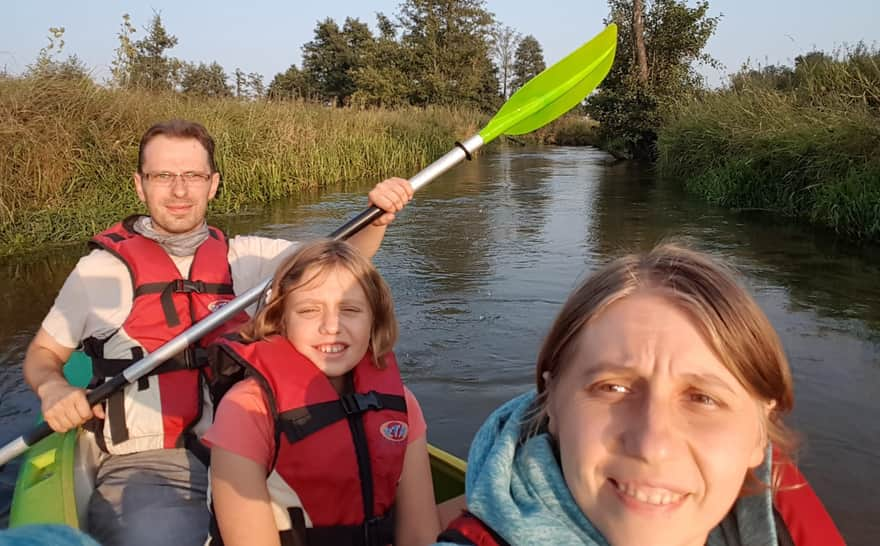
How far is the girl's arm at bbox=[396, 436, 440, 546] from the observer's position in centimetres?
153

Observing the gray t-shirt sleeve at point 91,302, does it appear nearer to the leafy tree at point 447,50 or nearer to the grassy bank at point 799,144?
the grassy bank at point 799,144

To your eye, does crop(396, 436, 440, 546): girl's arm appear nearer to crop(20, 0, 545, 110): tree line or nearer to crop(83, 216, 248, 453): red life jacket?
crop(83, 216, 248, 453): red life jacket

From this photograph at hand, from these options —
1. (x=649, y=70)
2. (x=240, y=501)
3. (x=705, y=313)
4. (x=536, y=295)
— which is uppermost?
(x=649, y=70)

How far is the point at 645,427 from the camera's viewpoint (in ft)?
2.56

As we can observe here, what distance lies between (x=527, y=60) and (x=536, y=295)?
50.1 metres

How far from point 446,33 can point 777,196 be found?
81.0ft

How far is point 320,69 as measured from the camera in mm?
36656

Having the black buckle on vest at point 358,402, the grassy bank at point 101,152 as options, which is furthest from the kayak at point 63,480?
the grassy bank at point 101,152

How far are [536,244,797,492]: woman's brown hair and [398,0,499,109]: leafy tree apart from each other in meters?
27.9

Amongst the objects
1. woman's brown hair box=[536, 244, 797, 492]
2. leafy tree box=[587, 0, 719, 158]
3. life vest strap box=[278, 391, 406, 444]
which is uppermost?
leafy tree box=[587, 0, 719, 158]

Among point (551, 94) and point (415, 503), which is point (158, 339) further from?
point (551, 94)

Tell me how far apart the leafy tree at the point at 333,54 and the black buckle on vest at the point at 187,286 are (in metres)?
33.0

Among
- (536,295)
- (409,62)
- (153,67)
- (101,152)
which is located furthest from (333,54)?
(536,295)

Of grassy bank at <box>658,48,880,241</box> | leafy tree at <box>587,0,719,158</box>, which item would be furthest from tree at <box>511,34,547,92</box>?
grassy bank at <box>658,48,880,241</box>
